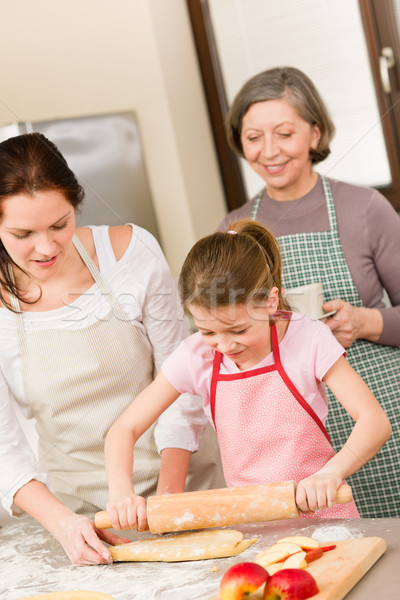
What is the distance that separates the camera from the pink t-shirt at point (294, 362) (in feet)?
3.55

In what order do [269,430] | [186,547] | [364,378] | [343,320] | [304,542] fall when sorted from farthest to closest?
[364,378], [343,320], [269,430], [186,547], [304,542]

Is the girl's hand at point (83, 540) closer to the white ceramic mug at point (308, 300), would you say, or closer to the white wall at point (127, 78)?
the white ceramic mug at point (308, 300)

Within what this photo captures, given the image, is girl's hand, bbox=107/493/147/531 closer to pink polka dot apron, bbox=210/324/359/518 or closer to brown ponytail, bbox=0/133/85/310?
pink polka dot apron, bbox=210/324/359/518

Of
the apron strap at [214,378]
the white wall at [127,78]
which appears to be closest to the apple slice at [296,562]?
the apron strap at [214,378]

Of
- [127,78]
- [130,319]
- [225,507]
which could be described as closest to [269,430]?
[225,507]

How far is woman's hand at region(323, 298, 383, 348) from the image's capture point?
132cm

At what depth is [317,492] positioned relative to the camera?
2.94 ft

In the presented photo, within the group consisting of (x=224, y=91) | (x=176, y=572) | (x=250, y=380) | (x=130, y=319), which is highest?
(x=224, y=91)

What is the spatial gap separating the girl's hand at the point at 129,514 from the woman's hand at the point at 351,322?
51 cm

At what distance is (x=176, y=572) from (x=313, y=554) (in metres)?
0.19

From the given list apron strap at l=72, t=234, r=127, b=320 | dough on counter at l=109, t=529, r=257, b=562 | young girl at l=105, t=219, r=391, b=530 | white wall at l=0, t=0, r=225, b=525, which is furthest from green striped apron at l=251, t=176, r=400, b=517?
white wall at l=0, t=0, r=225, b=525

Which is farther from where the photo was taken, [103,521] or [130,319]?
[130,319]

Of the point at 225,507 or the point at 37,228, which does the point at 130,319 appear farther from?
the point at 225,507

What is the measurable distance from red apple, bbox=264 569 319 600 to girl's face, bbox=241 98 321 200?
0.87 meters
